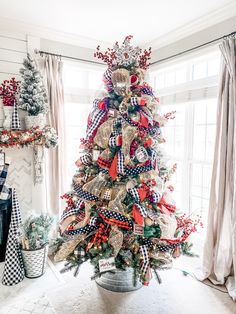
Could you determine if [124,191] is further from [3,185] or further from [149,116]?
[3,185]

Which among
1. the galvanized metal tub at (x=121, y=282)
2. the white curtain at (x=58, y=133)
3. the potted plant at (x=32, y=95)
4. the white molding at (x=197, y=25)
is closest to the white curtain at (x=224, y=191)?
the white molding at (x=197, y=25)

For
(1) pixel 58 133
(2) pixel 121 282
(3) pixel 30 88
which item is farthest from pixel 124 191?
(3) pixel 30 88

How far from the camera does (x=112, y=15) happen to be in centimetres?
262

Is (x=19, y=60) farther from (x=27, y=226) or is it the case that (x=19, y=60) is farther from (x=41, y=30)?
(x=27, y=226)

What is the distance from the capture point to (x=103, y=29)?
2971 millimetres

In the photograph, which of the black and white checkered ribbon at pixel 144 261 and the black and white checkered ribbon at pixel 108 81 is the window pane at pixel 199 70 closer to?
the black and white checkered ribbon at pixel 108 81

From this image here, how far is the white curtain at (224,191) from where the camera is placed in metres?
2.36

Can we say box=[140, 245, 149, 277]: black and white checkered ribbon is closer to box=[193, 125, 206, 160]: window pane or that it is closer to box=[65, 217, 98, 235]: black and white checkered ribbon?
box=[65, 217, 98, 235]: black and white checkered ribbon

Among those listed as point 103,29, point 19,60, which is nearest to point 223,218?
point 103,29

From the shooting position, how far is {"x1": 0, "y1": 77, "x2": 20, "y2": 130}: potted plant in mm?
2734

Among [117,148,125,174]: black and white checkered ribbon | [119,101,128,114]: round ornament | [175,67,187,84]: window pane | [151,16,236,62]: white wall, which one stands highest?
[151,16,236,62]: white wall

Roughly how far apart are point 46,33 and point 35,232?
7.73 feet

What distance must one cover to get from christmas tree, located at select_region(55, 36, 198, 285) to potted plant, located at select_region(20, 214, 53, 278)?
557mm

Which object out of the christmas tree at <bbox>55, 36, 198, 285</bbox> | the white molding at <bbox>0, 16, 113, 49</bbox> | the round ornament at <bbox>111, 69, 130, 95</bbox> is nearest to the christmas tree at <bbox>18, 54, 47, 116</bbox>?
the white molding at <bbox>0, 16, 113, 49</bbox>
